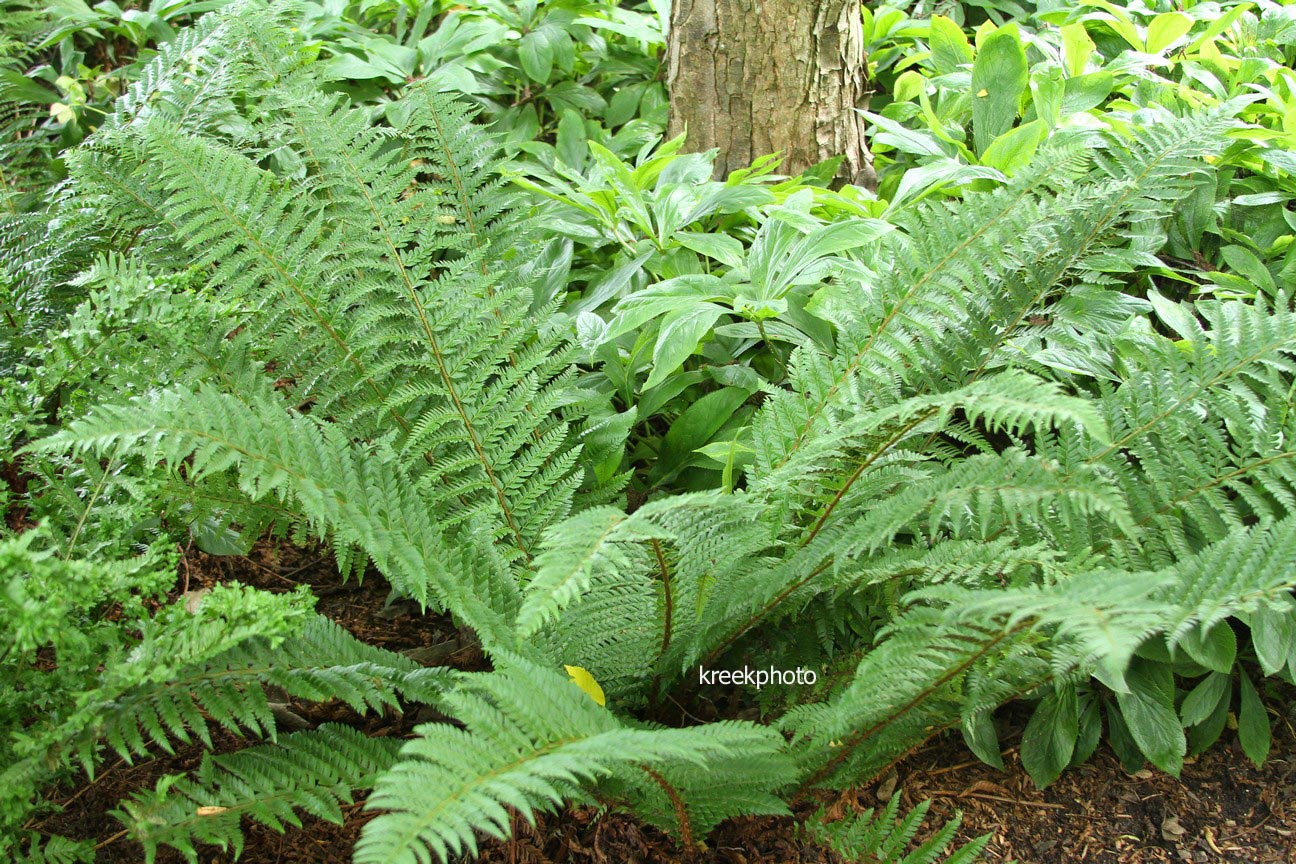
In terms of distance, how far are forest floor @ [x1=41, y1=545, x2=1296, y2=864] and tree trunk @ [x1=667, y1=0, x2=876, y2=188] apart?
1.53 m

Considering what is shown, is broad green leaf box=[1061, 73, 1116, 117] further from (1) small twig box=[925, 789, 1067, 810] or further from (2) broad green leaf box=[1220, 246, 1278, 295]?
(1) small twig box=[925, 789, 1067, 810]

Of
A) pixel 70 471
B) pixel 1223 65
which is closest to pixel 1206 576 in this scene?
pixel 70 471

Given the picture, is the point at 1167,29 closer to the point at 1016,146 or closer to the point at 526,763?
the point at 1016,146

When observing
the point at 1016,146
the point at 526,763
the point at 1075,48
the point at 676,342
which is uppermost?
the point at 1075,48

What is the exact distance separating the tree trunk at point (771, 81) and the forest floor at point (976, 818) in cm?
153

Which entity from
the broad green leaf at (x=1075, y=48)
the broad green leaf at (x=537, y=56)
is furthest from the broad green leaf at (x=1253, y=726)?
the broad green leaf at (x=537, y=56)

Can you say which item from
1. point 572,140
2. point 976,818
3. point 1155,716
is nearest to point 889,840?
point 976,818

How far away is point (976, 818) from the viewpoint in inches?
65.4

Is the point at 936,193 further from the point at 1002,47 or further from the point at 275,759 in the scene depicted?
the point at 275,759

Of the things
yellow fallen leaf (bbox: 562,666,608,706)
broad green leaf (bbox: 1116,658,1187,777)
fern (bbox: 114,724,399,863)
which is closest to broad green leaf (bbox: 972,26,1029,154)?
broad green leaf (bbox: 1116,658,1187,777)

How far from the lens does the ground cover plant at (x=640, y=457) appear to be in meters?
1.23

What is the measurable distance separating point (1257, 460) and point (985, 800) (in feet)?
2.34

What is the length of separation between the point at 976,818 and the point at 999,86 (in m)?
1.70

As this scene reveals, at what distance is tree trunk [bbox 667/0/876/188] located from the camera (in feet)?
8.12
